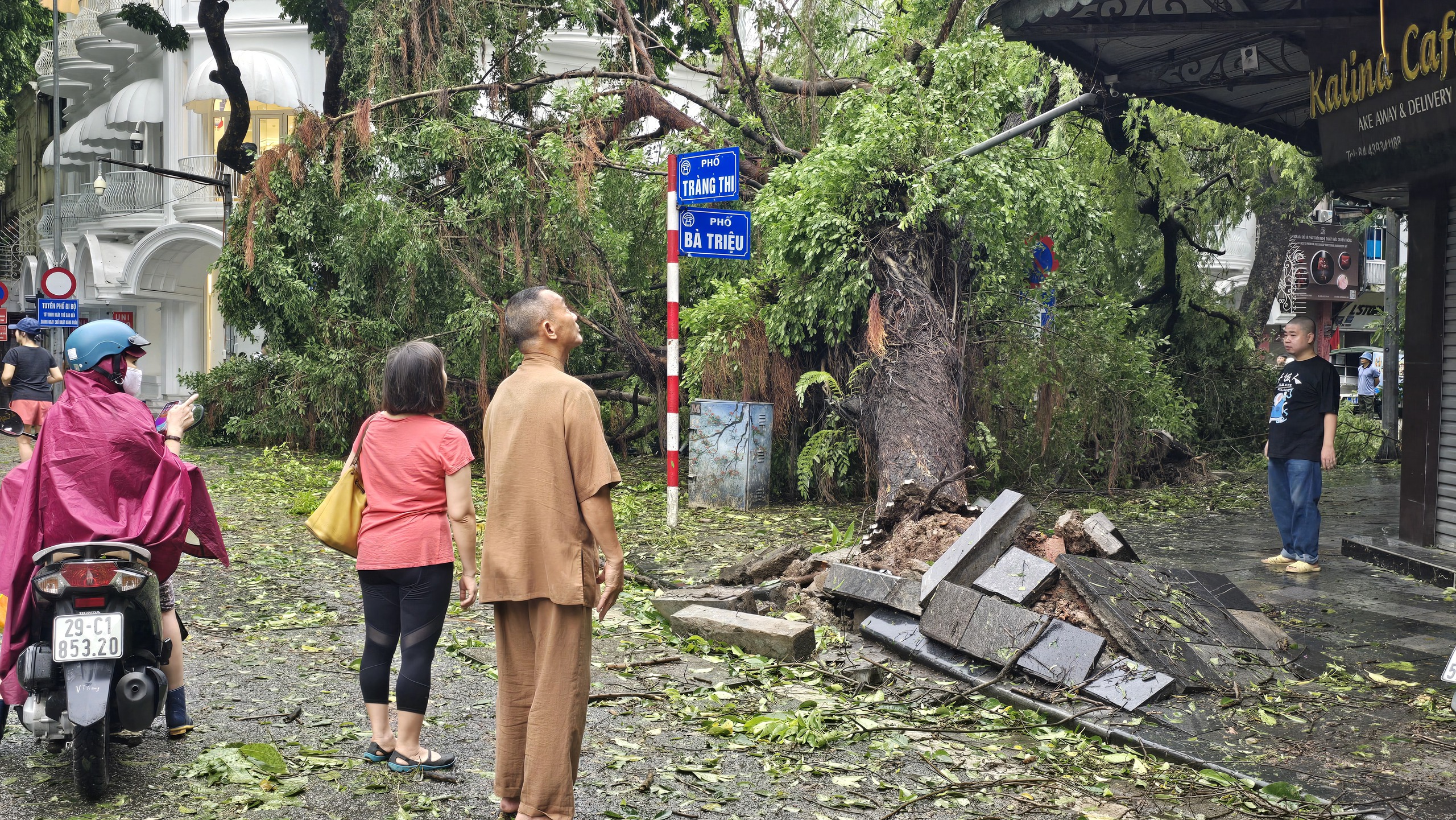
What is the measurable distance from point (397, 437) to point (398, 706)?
1.00 meters

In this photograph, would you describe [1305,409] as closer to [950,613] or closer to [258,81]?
[950,613]

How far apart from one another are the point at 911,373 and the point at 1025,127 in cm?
247

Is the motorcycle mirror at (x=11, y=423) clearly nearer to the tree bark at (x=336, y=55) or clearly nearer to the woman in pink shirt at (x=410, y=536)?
the woman in pink shirt at (x=410, y=536)

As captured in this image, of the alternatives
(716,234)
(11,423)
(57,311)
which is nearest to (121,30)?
(57,311)

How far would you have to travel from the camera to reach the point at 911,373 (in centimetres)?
1128

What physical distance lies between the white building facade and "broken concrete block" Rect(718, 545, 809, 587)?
21.7 meters

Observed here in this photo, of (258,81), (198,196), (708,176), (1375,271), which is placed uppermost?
(258,81)

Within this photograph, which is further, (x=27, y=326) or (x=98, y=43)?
(x=98, y=43)

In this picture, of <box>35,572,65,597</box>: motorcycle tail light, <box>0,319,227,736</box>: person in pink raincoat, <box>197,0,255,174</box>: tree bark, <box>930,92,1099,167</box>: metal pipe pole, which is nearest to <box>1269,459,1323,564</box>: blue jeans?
<box>930,92,1099,167</box>: metal pipe pole

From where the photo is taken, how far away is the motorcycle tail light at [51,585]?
4.21 m

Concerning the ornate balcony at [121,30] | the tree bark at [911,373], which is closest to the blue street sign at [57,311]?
the ornate balcony at [121,30]

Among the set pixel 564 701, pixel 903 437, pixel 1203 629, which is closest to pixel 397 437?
pixel 564 701

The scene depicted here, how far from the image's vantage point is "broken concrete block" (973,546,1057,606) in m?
6.26

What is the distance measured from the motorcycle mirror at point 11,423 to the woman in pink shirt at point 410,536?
2.07 m
